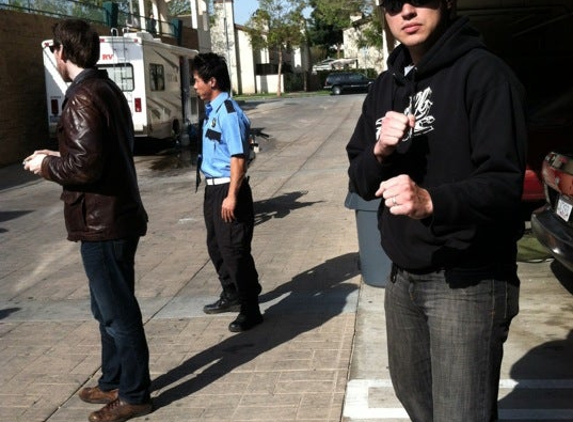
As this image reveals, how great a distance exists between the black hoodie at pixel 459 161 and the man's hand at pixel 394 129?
0.08 m

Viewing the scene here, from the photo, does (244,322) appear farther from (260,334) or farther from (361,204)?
(361,204)

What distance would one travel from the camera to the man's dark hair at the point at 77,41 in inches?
149

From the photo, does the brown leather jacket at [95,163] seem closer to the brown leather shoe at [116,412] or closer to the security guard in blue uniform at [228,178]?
the brown leather shoe at [116,412]

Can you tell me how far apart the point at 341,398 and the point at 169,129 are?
16.9m

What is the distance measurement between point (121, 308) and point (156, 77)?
16.2m

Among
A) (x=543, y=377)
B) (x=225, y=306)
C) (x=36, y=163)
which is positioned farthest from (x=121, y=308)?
(x=543, y=377)

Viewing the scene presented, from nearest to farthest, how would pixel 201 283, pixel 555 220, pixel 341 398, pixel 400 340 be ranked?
pixel 400 340
pixel 341 398
pixel 555 220
pixel 201 283

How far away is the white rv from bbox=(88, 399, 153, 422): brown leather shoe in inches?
563

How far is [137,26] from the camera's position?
30109 millimetres

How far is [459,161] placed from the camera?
2.22 metres

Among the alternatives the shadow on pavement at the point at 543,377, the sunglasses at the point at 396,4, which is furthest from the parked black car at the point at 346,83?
the sunglasses at the point at 396,4

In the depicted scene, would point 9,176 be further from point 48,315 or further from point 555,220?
point 555,220

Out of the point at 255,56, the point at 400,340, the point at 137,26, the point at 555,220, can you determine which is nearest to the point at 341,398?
the point at 400,340

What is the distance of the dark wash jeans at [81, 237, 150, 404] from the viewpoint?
12.8 ft
